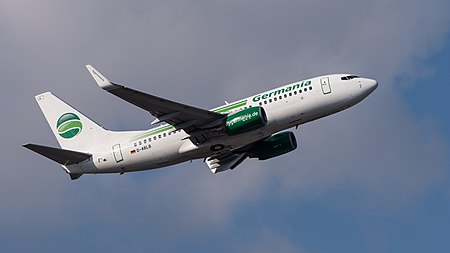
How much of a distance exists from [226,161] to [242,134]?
8642mm

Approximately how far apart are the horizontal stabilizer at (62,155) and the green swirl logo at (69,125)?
4.09 meters

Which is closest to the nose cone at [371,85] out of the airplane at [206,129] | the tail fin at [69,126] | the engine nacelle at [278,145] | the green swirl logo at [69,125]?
the airplane at [206,129]

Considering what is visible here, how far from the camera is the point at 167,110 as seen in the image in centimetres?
6250

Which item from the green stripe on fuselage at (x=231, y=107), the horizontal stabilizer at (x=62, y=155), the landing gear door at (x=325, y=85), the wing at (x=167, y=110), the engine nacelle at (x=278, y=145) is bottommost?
the horizontal stabilizer at (x=62, y=155)

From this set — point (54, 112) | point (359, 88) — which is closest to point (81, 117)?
point (54, 112)

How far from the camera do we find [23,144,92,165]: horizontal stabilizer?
64.9 m

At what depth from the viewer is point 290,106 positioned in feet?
206

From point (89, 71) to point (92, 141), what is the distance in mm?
12496

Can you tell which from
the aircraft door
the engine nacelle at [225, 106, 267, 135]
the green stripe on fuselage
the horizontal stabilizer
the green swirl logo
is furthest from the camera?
the green swirl logo

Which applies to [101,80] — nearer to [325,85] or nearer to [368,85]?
[325,85]

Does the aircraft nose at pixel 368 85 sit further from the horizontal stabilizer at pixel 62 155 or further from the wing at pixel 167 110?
the horizontal stabilizer at pixel 62 155

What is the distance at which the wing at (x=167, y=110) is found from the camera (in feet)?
192

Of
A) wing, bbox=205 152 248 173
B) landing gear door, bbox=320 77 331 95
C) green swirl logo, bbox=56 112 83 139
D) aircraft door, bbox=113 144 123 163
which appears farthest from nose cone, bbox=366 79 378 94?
green swirl logo, bbox=56 112 83 139

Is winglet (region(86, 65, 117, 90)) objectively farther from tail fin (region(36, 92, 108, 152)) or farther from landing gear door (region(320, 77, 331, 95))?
landing gear door (region(320, 77, 331, 95))
